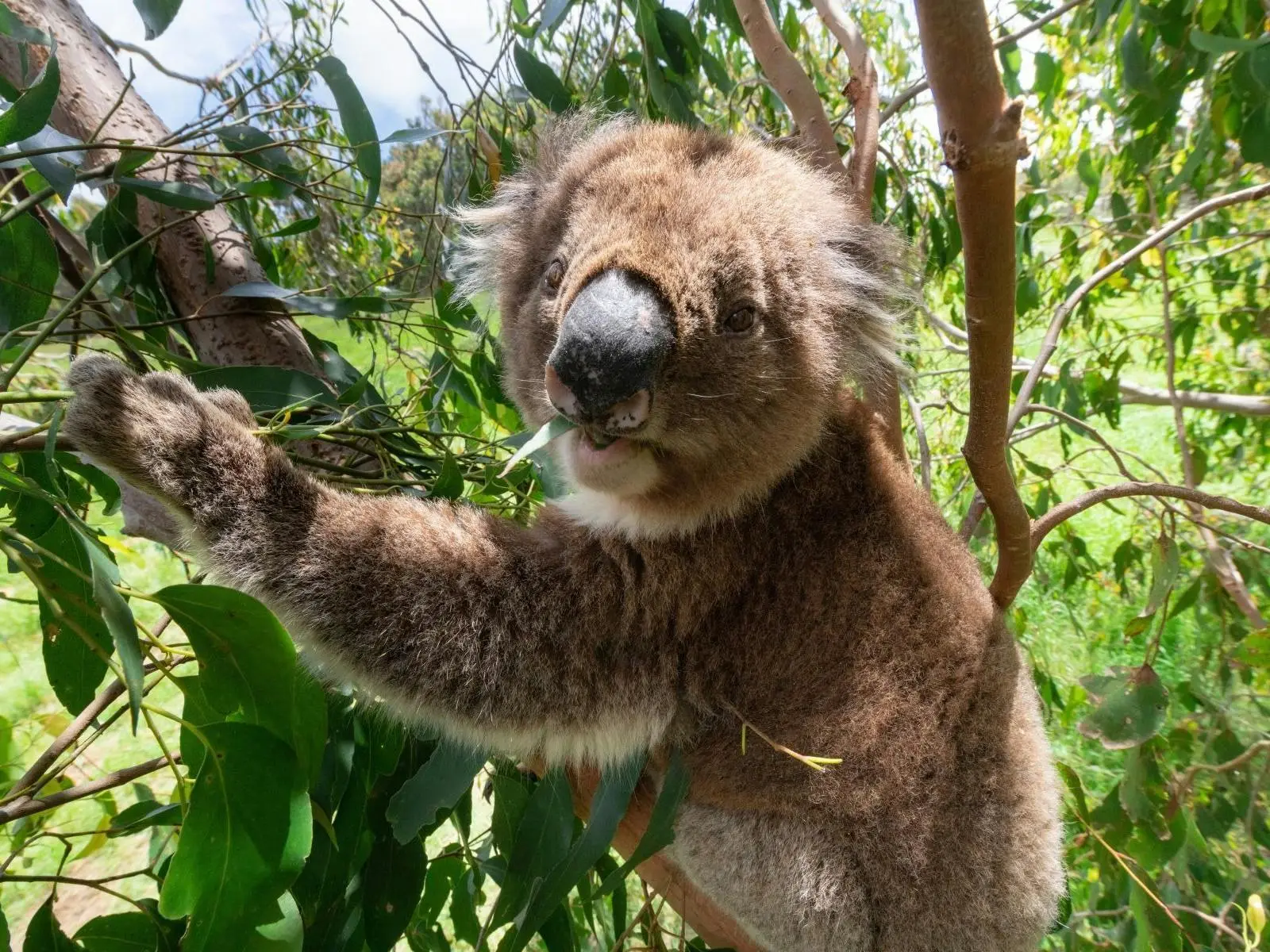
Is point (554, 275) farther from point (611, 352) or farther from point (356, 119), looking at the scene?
point (356, 119)

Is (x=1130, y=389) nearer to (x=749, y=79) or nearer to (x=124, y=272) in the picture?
(x=749, y=79)

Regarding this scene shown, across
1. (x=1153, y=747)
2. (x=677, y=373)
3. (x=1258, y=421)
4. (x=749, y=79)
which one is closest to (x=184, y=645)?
(x=677, y=373)

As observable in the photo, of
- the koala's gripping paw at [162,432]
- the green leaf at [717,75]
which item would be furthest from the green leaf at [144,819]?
the green leaf at [717,75]

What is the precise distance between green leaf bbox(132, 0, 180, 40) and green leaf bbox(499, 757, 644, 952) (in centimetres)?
119

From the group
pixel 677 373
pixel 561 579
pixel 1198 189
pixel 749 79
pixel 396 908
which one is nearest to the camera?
pixel 677 373

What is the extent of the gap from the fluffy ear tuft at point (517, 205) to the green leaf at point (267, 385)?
423 mm

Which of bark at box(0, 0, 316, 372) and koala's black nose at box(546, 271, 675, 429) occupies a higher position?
bark at box(0, 0, 316, 372)

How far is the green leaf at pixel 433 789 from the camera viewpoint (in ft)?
3.58

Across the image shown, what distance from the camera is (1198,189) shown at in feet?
7.49

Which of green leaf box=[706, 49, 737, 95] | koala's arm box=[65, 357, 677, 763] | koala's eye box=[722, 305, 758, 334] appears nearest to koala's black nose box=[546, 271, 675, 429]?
koala's eye box=[722, 305, 758, 334]

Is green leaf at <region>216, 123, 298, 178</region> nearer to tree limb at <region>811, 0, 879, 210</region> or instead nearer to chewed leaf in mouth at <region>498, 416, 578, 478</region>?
chewed leaf in mouth at <region>498, 416, 578, 478</region>

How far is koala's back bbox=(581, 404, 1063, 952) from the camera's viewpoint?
4.06ft

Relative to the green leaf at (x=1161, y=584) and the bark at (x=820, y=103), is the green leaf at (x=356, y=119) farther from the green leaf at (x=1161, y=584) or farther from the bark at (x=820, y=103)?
the green leaf at (x=1161, y=584)

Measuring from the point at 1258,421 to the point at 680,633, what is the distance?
265cm
